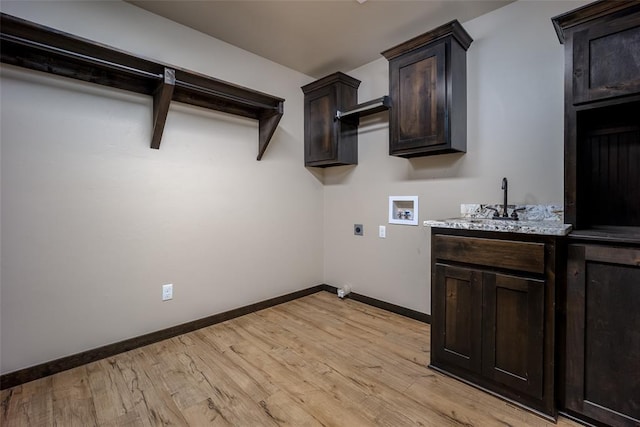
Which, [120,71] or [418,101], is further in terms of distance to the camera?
[418,101]

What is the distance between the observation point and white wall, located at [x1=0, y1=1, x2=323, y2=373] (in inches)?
71.5

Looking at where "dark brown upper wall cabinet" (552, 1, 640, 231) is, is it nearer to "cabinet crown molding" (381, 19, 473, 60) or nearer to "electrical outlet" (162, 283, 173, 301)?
"cabinet crown molding" (381, 19, 473, 60)

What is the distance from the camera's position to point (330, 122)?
306cm

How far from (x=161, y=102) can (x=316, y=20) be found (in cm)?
136

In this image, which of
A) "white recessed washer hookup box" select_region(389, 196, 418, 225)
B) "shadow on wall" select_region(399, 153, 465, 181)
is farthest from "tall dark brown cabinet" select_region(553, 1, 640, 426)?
"white recessed washer hookup box" select_region(389, 196, 418, 225)

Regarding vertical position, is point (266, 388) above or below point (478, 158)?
below

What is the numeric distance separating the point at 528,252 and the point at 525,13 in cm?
176

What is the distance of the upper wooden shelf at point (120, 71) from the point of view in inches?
65.4

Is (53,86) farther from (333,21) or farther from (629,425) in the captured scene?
(629,425)

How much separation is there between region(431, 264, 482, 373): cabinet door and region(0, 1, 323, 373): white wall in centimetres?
177

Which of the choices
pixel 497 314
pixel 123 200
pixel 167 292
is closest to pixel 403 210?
pixel 497 314

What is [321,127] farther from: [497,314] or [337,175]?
[497,314]

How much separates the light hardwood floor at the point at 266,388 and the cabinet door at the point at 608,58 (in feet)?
5.55

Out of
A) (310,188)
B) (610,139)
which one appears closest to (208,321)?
(310,188)
